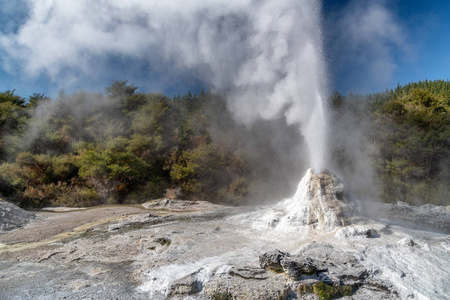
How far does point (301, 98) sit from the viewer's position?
26.9 ft

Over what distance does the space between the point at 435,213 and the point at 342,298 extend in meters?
8.47

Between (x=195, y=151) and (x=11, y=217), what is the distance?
8965 mm

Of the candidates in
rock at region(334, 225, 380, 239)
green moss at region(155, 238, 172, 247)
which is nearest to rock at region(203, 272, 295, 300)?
rock at region(334, 225, 380, 239)

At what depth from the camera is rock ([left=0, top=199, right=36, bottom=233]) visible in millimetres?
7023

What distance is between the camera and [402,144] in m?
14.2

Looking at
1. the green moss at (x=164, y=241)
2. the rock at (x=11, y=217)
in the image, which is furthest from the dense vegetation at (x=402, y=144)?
the rock at (x=11, y=217)

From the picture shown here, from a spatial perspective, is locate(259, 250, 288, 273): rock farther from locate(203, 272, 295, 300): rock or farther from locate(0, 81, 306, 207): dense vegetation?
locate(0, 81, 306, 207): dense vegetation

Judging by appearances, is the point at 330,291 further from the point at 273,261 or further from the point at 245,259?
the point at 245,259

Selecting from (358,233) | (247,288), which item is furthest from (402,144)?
(247,288)

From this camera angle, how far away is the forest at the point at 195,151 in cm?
1292

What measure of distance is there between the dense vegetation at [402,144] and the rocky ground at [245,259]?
9.80 metres

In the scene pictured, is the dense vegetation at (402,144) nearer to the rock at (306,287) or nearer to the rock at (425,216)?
the rock at (425,216)

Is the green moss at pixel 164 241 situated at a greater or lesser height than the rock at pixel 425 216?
lesser

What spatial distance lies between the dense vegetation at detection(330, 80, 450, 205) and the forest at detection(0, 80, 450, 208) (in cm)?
5
